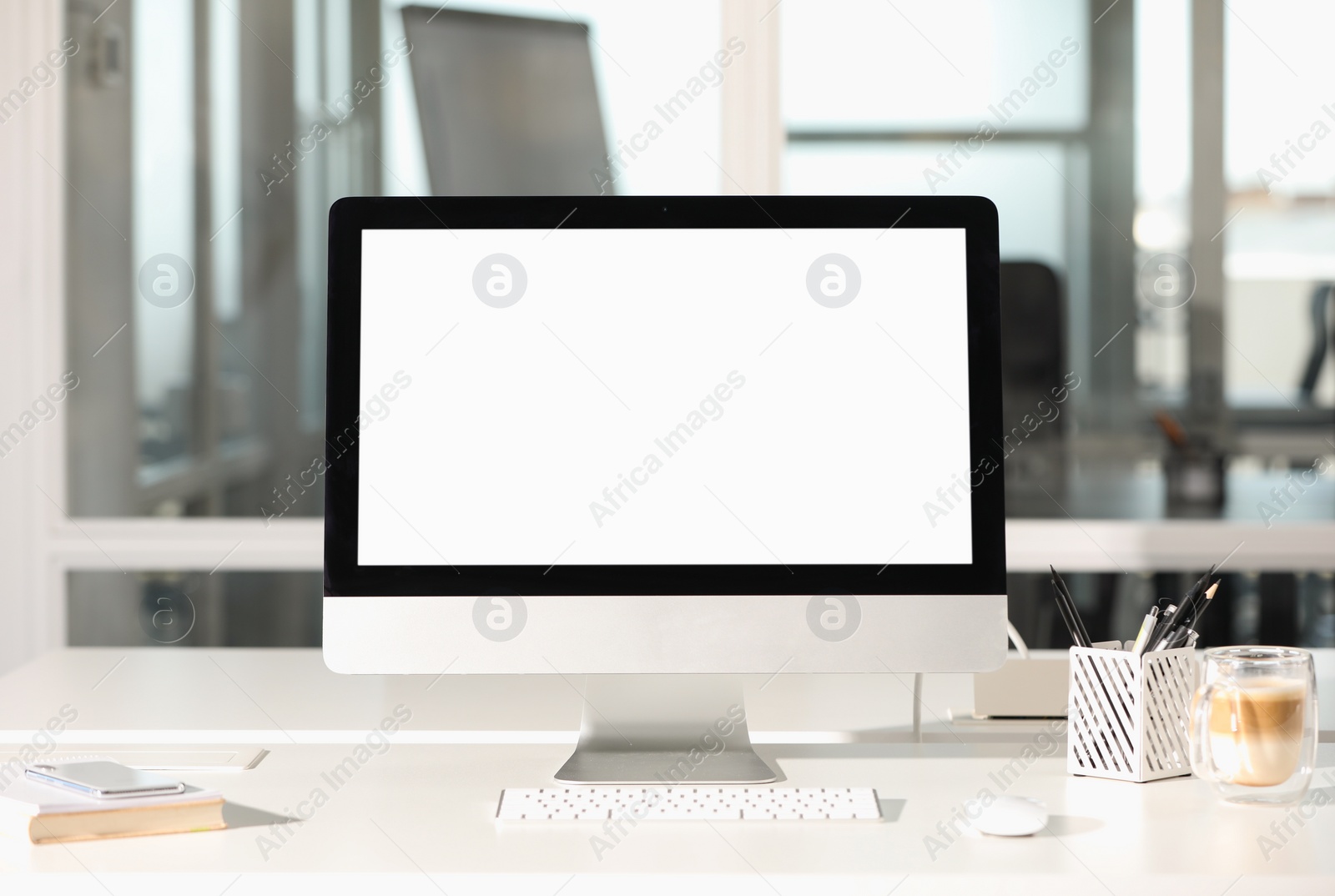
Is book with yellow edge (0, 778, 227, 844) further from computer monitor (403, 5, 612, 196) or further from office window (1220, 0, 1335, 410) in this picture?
office window (1220, 0, 1335, 410)

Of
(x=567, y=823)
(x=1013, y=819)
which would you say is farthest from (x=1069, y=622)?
(x=567, y=823)

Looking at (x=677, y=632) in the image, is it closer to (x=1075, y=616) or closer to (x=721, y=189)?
(x=1075, y=616)

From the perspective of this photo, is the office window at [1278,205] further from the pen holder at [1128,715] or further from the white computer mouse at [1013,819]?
the white computer mouse at [1013,819]

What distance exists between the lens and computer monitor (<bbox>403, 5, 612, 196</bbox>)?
238 centimetres

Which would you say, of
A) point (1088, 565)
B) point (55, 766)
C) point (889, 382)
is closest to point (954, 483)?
point (889, 382)

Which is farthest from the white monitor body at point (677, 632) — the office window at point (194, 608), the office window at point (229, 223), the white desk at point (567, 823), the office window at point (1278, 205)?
the office window at point (1278, 205)

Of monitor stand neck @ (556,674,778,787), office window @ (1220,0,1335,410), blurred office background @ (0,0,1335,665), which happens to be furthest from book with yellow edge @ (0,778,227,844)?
office window @ (1220,0,1335,410)

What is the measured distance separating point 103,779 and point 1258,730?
0.91 m

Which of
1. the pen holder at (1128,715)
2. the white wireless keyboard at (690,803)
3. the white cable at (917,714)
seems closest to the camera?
the white wireless keyboard at (690,803)

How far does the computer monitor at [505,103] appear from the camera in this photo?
2.38 metres

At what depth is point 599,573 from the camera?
1084mm

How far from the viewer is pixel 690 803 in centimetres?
97

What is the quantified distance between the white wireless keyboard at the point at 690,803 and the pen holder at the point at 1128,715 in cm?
22

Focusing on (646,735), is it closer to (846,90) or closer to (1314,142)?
(846,90)
